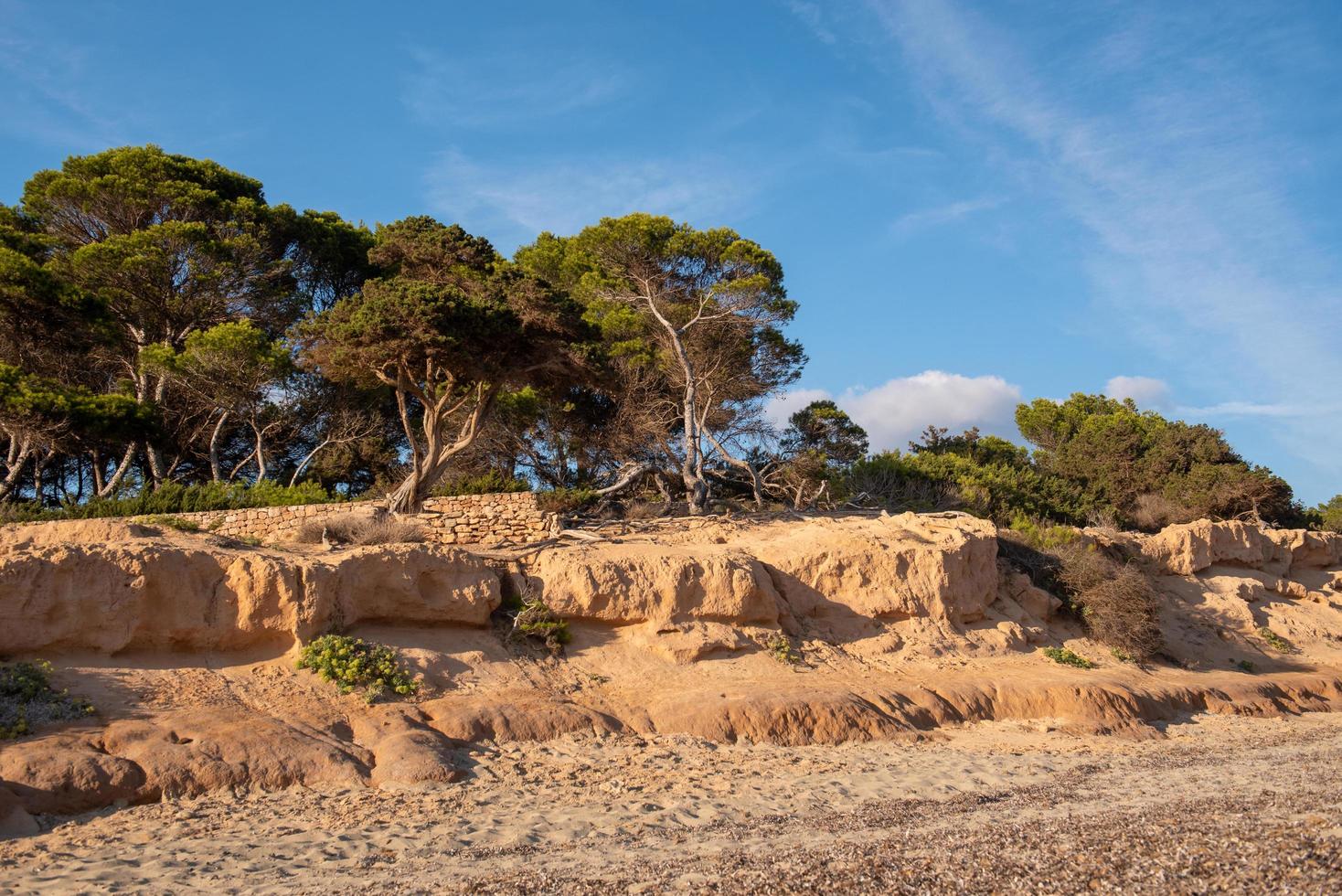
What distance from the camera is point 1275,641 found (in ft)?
59.8

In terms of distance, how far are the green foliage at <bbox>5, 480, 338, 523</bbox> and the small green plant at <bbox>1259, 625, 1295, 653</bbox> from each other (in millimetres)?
18863

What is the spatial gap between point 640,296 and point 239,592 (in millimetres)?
15649

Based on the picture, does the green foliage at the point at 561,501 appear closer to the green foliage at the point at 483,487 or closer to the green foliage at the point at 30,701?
the green foliage at the point at 483,487

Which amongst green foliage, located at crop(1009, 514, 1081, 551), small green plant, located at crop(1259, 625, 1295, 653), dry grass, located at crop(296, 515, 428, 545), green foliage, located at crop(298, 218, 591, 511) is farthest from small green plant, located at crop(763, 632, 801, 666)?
small green plant, located at crop(1259, 625, 1295, 653)

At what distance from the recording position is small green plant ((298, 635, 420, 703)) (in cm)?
955

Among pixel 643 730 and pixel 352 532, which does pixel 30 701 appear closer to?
pixel 352 532

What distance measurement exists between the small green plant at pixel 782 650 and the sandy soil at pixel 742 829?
2.27 metres

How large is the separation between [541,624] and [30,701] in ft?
17.5

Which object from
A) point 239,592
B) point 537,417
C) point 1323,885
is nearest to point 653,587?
point 239,592

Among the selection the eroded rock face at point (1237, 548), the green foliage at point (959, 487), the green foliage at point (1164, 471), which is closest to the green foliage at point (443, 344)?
the green foliage at point (959, 487)

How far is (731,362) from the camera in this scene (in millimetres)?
24594

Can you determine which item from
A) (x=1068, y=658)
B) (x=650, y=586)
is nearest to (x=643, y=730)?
(x=650, y=586)

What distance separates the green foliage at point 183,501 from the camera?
49.5ft

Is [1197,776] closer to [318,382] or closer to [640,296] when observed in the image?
[640,296]
